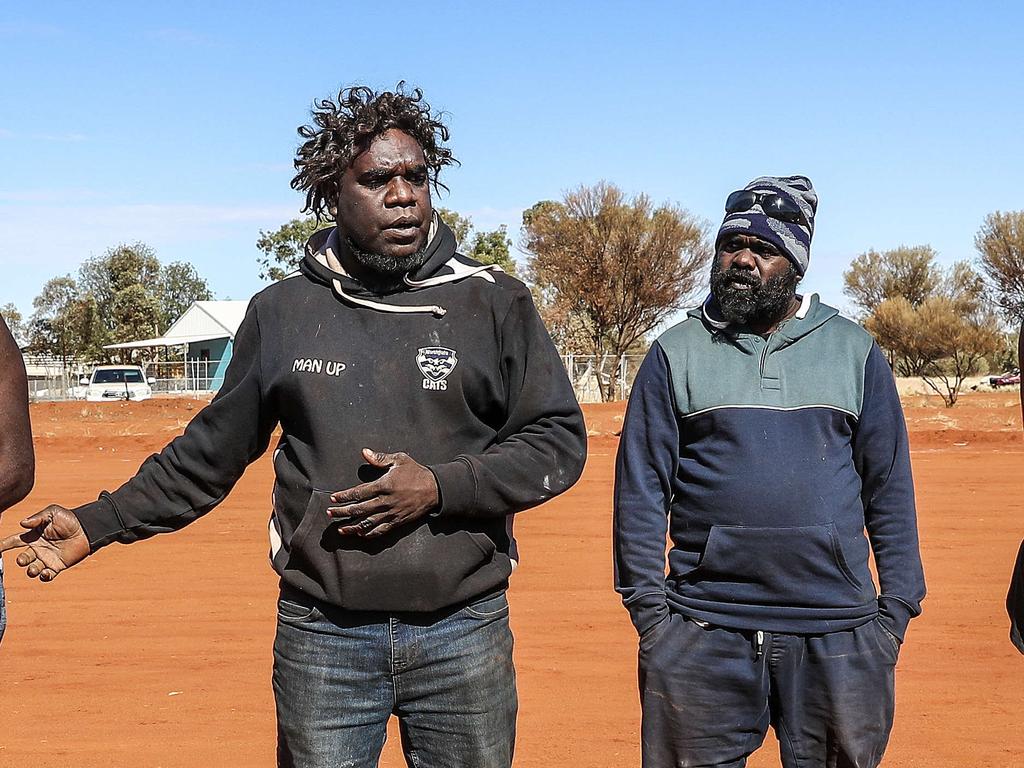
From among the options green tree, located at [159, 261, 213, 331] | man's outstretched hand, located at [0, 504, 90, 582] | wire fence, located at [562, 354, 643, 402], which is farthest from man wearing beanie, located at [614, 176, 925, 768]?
green tree, located at [159, 261, 213, 331]

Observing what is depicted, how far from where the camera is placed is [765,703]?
138 inches

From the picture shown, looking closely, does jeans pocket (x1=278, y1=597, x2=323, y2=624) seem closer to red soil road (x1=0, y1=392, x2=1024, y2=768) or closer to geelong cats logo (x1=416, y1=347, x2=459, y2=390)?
geelong cats logo (x1=416, y1=347, x2=459, y2=390)

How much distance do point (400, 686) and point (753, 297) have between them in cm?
148

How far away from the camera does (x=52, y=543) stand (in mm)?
3455

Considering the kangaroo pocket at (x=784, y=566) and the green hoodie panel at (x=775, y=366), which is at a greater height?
the green hoodie panel at (x=775, y=366)

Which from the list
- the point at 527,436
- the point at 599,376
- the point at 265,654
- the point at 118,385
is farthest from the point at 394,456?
the point at 118,385

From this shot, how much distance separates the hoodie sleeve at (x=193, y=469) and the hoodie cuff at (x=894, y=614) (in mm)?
1817

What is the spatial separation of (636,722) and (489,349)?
11.6 feet

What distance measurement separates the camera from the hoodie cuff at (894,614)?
3.51 metres

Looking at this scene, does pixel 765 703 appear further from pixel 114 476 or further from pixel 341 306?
pixel 114 476

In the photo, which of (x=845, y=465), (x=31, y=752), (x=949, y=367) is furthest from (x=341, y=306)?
(x=949, y=367)

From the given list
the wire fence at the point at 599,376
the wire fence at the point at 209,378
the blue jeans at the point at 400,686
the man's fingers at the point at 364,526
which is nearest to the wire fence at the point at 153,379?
the wire fence at the point at 209,378

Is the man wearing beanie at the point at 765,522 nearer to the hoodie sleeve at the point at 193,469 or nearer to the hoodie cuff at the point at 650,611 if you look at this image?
the hoodie cuff at the point at 650,611

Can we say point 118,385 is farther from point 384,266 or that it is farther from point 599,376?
point 384,266
